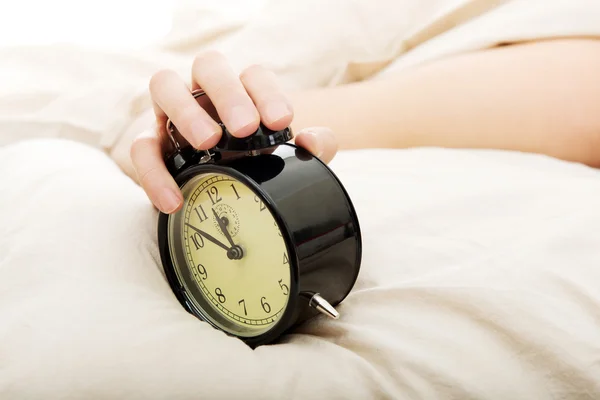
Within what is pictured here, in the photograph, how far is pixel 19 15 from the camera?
79.5 inches

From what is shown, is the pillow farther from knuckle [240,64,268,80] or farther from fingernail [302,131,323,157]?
knuckle [240,64,268,80]

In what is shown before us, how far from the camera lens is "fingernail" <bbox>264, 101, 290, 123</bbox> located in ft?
2.08

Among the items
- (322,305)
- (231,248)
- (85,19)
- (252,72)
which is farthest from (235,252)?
(85,19)

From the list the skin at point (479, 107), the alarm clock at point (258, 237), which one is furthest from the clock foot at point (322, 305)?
the skin at point (479, 107)

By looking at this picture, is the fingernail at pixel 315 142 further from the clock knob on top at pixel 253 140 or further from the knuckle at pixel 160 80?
the knuckle at pixel 160 80

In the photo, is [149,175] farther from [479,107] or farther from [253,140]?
[479,107]

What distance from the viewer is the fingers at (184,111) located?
63 cm

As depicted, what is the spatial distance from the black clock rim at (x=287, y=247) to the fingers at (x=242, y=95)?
0.06 meters

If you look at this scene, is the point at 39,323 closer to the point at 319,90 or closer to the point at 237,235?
the point at 237,235

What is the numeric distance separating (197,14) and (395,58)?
1.69 feet

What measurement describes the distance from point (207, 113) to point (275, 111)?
0.10m

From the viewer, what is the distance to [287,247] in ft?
1.89

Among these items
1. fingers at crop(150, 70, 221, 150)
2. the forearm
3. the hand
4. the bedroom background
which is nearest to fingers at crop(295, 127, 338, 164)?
the hand

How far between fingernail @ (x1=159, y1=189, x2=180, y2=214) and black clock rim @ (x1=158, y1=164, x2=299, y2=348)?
0.05 feet
